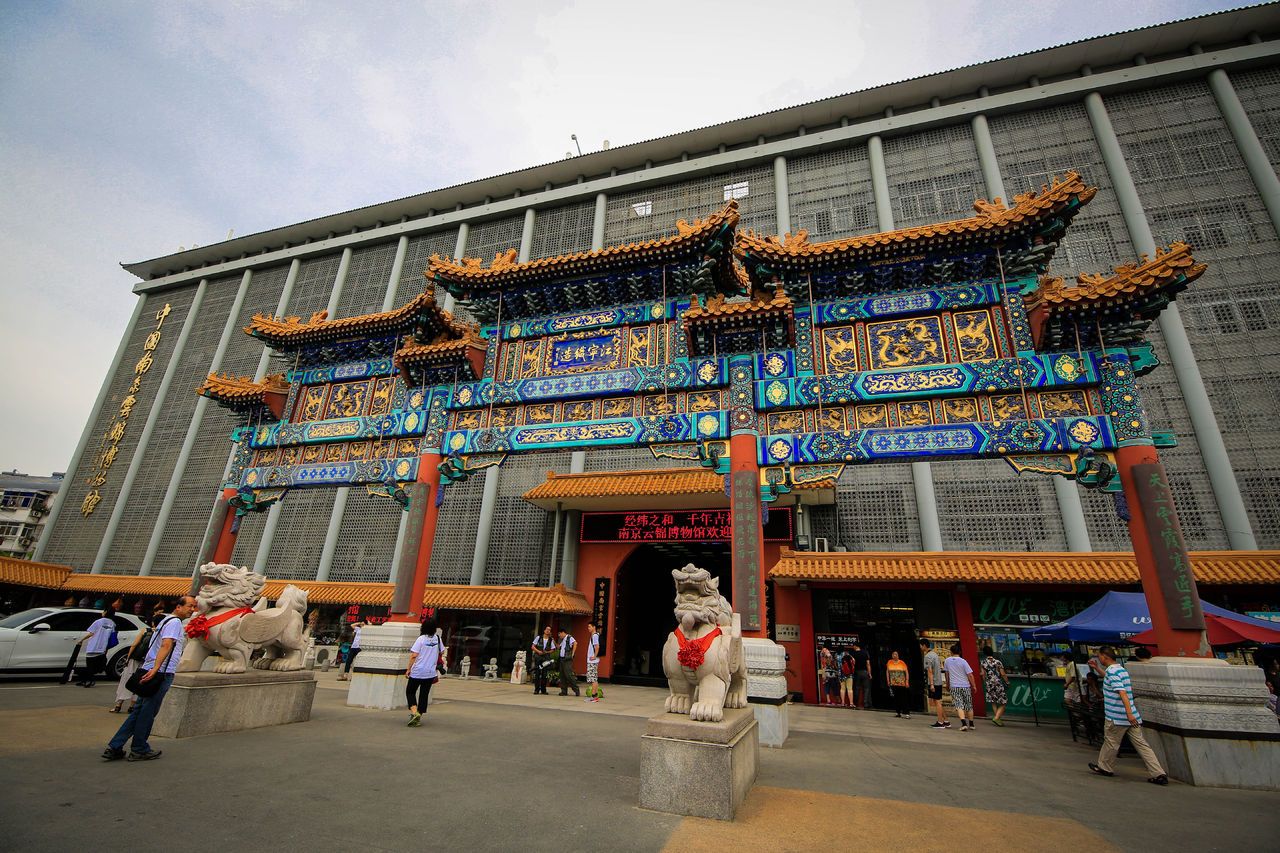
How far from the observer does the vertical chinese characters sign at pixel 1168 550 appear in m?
7.08

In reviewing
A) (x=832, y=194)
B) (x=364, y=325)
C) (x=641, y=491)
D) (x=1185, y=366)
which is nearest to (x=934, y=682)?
(x=641, y=491)

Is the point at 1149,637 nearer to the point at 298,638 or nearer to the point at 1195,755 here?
the point at 1195,755

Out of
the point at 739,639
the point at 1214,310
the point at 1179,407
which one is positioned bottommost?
the point at 739,639

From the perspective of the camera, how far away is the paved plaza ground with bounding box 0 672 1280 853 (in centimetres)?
349

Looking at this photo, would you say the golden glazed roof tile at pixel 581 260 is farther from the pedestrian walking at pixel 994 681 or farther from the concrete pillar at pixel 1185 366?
the concrete pillar at pixel 1185 366

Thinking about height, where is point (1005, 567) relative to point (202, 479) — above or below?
below

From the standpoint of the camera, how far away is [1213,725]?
6363 mm

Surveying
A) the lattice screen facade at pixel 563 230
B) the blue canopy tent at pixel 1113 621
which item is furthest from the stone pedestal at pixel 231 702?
the lattice screen facade at pixel 563 230

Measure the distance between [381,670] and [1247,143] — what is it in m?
26.1

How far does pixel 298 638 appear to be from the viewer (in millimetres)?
7395

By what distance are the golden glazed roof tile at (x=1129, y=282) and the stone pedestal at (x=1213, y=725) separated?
16.8 feet

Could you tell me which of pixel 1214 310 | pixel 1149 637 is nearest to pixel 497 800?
pixel 1149 637

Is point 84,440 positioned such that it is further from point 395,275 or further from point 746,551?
point 746,551

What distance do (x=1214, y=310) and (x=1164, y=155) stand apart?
18.0 ft
